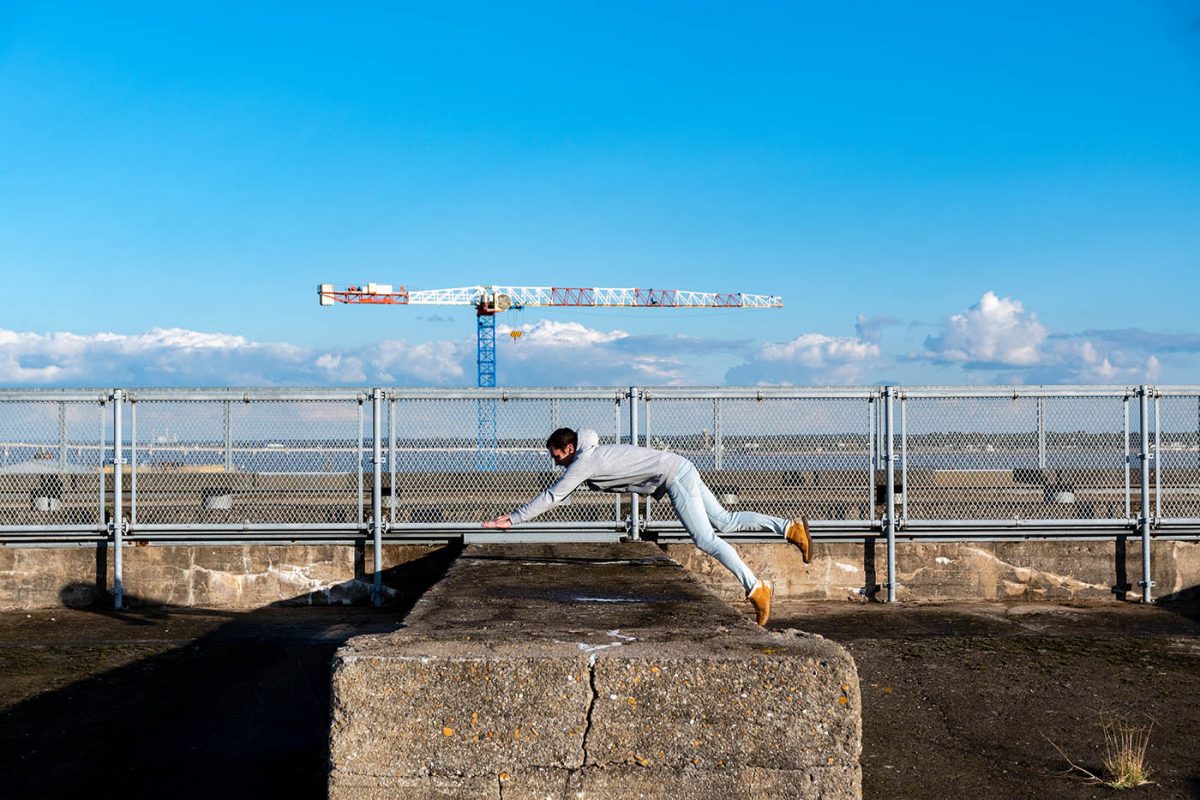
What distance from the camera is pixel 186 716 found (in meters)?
6.88

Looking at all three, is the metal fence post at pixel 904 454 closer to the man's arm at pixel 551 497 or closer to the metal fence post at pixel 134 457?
the man's arm at pixel 551 497

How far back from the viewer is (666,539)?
11.2 m

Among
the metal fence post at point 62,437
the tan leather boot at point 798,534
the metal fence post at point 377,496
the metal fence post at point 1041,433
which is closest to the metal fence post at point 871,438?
the metal fence post at point 1041,433

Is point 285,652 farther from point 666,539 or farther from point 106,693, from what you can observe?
point 666,539

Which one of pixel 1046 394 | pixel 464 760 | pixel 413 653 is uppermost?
pixel 1046 394

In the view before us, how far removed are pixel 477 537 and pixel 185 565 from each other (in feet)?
9.84

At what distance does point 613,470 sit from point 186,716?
3026 mm

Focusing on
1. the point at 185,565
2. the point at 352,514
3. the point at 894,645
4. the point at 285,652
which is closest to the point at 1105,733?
the point at 894,645

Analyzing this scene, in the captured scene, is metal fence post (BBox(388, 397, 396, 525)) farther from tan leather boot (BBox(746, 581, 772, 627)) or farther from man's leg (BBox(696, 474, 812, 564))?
tan leather boot (BBox(746, 581, 772, 627))

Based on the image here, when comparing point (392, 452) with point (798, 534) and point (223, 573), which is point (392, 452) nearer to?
point (223, 573)

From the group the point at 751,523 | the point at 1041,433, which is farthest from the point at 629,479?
the point at 1041,433

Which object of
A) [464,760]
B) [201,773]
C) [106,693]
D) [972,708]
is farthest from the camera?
[106,693]

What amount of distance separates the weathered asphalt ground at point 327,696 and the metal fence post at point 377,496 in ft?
1.18

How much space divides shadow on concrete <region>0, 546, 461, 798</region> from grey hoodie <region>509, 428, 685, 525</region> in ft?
4.89
